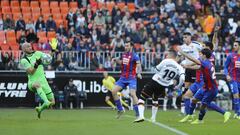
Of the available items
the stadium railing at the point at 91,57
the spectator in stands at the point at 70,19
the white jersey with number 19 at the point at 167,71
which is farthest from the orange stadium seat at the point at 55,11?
the white jersey with number 19 at the point at 167,71

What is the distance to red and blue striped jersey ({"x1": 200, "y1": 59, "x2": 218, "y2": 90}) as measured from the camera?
19.0 metres

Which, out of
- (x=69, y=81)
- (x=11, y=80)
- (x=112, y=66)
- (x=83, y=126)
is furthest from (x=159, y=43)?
(x=83, y=126)

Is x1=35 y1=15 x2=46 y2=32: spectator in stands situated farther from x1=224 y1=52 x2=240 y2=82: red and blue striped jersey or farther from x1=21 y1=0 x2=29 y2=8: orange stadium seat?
x1=224 y1=52 x2=240 y2=82: red and blue striped jersey

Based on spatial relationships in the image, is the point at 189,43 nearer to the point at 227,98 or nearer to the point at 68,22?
the point at 227,98

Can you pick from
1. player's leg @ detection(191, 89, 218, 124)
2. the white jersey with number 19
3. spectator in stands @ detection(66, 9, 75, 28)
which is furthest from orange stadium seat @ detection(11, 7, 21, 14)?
player's leg @ detection(191, 89, 218, 124)

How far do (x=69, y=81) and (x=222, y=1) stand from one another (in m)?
12.0

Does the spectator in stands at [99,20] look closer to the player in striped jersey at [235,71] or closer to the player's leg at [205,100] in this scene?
the player in striped jersey at [235,71]

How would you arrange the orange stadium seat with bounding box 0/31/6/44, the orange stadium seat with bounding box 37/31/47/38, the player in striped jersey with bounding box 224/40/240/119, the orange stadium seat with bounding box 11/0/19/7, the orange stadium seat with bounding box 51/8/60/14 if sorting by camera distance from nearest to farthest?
the player in striped jersey with bounding box 224/40/240/119 → the orange stadium seat with bounding box 0/31/6/44 → the orange stadium seat with bounding box 37/31/47/38 → the orange stadium seat with bounding box 11/0/19/7 → the orange stadium seat with bounding box 51/8/60/14

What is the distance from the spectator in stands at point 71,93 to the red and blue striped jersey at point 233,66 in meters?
10.4

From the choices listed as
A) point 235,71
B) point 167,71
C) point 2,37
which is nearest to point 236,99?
point 235,71

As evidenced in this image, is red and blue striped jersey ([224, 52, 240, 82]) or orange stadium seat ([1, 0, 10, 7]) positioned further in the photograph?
orange stadium seat ([1, 0, 10, 7])

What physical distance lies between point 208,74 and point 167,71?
3.97ft

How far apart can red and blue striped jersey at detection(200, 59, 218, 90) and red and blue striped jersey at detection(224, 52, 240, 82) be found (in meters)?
4.40

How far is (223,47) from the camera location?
117 feet
